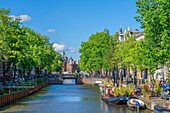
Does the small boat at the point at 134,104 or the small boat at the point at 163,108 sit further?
the small boat at the point at 134,104

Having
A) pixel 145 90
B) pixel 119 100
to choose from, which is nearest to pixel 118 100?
pixel 119 100

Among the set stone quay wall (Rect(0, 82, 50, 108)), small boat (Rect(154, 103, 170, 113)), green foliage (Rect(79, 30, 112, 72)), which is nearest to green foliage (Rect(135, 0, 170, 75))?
small boat (Rect(154, 103, 170, 113))

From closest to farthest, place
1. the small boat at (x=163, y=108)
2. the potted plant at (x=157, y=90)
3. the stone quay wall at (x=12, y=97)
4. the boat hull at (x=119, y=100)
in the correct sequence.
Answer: the small boat at (x=163, y=108) → the stone quay wall at (x=12, y=97) → the potted plant at (x=157, y=90) → the boat hull at (x=119, y=100)

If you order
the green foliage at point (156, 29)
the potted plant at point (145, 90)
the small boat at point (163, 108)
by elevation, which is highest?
the green foliage at point (156, 29)

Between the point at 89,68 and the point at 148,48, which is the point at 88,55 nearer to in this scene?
the point at 89,68

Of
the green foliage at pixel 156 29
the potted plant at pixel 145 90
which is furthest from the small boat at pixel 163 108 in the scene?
the potted plant at pixel 145 90

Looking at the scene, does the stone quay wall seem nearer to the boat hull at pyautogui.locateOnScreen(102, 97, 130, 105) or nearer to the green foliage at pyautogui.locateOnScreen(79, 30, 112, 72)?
the boat hull at pyautogui.locateOnScreen(102, 97, 130, 105)

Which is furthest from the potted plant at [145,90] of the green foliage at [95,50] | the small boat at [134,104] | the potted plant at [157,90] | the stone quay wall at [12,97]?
the green foliage at [95,50]

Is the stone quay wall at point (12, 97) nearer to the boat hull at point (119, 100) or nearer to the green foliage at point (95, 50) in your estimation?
the boat hull at point (119, 100)

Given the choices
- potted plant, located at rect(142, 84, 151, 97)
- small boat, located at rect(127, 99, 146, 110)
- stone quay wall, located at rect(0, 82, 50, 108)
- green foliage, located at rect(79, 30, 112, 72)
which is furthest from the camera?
green foliage, located at rect(79, 30, 112, 72)

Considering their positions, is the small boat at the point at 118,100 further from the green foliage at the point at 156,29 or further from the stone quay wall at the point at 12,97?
the stone quay wall at the point at 12,97

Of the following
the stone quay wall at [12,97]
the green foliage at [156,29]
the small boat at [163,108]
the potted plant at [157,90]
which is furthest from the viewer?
the potted plant at [157,90]

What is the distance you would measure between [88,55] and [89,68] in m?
5.08

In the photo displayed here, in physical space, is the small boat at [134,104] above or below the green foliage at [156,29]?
below
